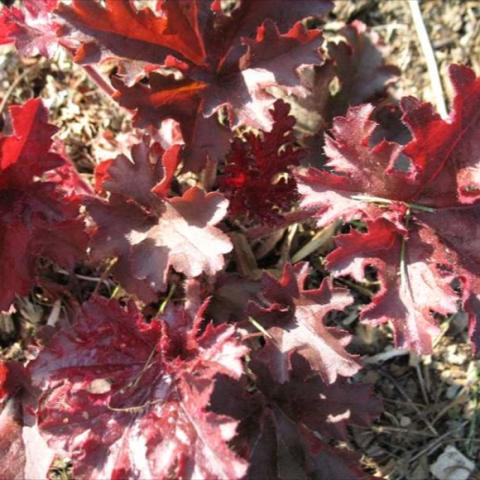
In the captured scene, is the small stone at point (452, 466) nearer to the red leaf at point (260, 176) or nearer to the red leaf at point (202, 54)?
the red leaf at point (260, 176)

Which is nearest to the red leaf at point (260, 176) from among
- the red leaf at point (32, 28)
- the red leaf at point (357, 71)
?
the red leaf at point (357, 71)

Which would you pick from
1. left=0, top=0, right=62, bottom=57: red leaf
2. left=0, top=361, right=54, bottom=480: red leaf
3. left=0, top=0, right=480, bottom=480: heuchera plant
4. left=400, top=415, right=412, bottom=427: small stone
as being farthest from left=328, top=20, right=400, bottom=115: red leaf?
left=0, top=361, right=54, bottom=480: red leaf

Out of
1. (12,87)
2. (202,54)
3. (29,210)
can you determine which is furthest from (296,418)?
(12,87)

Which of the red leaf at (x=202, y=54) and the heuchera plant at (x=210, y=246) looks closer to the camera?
the heuchera plant at (x=210, y=246)

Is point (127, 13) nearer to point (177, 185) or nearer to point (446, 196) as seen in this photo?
point (177, 185)

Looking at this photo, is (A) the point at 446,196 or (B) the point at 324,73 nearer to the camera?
(A) the point at 446,196

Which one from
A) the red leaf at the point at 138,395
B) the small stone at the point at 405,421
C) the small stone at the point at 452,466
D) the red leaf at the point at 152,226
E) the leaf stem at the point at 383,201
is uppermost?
the leaf stem at the point at 383,201

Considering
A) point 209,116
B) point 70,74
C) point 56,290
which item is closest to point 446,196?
point 209,116
